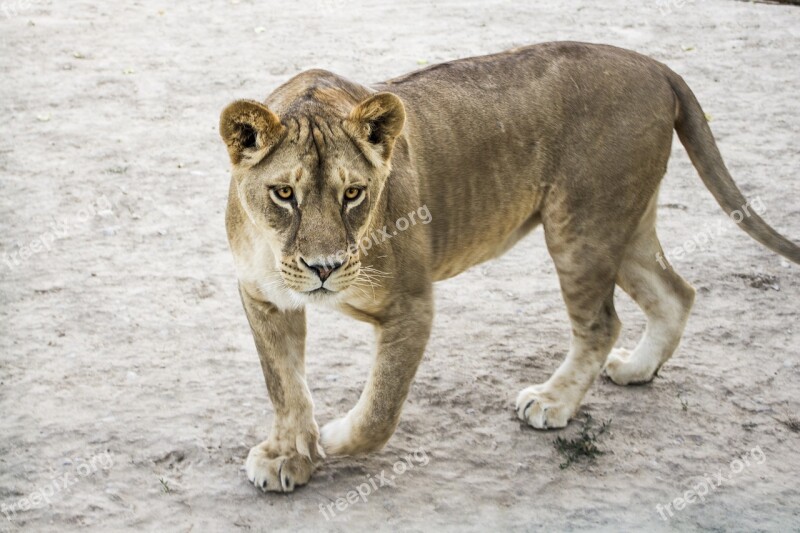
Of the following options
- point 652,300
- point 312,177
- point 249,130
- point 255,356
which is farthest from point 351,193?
point 652,300

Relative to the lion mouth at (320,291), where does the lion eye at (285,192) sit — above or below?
above

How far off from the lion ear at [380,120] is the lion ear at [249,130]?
315mm

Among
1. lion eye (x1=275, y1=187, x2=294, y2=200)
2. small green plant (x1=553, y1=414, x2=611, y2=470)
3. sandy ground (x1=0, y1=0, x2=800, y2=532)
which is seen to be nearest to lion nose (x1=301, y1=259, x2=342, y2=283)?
lion eye (x1=275, y1=187, x2=294, y2=200)

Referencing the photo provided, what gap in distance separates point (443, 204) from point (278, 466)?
4.67 ft

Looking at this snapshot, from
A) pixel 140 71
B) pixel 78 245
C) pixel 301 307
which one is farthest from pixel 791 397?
pixel 140 71

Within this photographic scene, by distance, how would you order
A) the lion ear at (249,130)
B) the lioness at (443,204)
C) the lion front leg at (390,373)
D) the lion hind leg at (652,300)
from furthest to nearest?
the lion hind leg at (652,300) < the lion front leg at (390,373) < the lioness at (443,204) < the lion ear at (249,130)

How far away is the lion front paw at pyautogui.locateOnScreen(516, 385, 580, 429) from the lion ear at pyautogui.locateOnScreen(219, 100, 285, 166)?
207 cm

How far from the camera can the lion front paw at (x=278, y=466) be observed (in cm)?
466

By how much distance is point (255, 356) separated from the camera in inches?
233

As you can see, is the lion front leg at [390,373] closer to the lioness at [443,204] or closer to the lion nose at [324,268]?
the lioness at [443,204]

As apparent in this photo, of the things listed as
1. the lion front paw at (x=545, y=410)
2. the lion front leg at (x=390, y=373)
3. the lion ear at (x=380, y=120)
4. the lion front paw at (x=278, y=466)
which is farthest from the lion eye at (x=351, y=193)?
the lion front paw at (x=545, y=410)

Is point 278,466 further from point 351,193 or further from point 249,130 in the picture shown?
point 249,130

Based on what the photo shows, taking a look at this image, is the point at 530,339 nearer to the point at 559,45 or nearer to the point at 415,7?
the point at 559,45

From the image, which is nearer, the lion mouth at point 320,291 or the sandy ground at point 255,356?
the lion mouth at point 320,291
